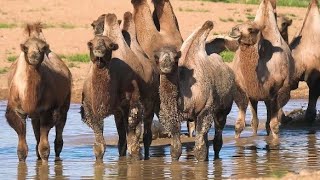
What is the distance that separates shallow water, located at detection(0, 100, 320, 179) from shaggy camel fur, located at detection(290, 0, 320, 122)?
1.63 metres

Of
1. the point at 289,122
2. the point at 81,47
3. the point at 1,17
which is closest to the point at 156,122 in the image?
the point at 289,122

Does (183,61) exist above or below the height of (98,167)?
above

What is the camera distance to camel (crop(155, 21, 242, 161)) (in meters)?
12.8

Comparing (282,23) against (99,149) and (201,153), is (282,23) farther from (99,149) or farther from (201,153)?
(99,149)

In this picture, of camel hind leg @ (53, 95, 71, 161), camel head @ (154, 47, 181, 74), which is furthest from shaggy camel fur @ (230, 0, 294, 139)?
camel head @ (154, 47, 181, 74)

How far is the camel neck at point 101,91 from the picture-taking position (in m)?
12.8

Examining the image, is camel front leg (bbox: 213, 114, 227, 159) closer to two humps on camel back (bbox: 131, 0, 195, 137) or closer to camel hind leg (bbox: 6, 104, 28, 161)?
two humps on camel back (bbox: 131, 0, 195, 137)

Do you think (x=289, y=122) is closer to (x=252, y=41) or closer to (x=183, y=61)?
(x=252, y=41)

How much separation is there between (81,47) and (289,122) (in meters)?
8.36

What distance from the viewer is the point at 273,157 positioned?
46.1 feet

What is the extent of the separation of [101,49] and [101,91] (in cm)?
57

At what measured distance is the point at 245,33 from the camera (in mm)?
14820

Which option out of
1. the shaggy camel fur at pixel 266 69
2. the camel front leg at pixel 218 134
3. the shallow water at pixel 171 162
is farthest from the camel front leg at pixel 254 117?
the camel front leg at pixel 218 134

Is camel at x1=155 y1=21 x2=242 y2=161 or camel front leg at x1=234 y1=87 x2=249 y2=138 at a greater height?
camel at x1=155 y1=21 x2=242 y2=161
